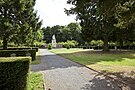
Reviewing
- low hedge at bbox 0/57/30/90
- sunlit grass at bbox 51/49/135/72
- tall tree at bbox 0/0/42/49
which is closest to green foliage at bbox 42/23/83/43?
tall tree at bbox 0/0/42/49

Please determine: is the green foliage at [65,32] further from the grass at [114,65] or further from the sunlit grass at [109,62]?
the grass at [114,65]

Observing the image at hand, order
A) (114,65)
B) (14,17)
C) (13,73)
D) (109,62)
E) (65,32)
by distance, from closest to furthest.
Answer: (13,73), (114,65), (109,62), (14,17), (65,32)

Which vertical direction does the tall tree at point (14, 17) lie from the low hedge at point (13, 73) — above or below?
above

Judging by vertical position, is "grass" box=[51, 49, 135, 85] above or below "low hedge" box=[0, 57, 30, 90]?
below

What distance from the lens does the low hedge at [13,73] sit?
19.7ft

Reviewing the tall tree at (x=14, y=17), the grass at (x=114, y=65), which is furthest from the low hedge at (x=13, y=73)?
the tall tree at (x=14, y=17)

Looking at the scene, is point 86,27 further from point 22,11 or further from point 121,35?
point 22,11

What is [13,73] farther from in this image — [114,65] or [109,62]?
[109,62]

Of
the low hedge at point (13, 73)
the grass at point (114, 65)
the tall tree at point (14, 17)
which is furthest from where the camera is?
the tall tree at point (14, 17)

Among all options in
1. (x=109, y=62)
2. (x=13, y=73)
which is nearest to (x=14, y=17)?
(x=109, y=62)

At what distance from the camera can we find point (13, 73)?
20.1 feet

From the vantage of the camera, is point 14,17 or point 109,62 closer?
point 109,62

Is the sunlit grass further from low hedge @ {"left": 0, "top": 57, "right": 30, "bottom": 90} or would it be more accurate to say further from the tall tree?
the tall tree

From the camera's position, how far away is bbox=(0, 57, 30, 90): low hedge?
6.02 m
